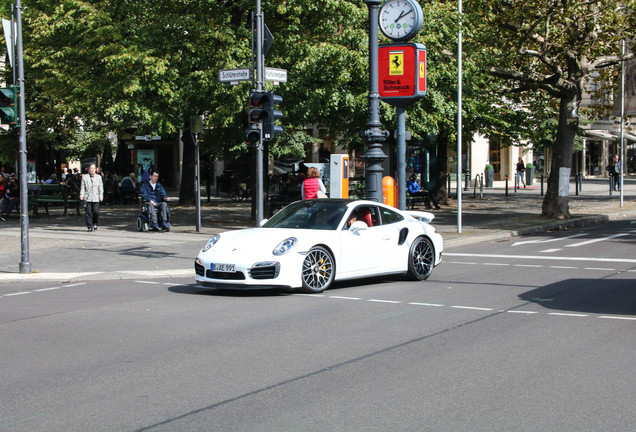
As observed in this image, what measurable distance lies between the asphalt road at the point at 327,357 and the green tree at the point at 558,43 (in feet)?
39.8

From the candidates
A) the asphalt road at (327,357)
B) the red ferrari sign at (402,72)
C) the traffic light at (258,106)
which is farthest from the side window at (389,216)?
the red ferrari sign at (402,72)

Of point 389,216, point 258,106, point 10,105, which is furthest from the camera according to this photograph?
point 258,106

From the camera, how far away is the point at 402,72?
17.7 meters

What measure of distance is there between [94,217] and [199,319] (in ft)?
44.6

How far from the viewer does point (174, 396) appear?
580cm

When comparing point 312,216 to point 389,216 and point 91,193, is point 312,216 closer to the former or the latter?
point 389,216

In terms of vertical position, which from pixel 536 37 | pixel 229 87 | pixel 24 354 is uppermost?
pixel 536 37

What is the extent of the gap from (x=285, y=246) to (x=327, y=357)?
3.94m

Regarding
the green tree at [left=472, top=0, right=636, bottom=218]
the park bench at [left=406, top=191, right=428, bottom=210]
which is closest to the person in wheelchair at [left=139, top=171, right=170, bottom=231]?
the green tree at [left=472, top=0, right=636, bottom=218]

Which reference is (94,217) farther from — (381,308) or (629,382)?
(629,382)

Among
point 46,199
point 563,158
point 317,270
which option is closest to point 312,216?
point 317,270

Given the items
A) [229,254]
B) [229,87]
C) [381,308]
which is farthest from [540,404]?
[229,87]

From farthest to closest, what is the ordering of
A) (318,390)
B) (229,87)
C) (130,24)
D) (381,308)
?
1. (130,24)
2. (229,87)
3. (381,308)
4. (318,390)

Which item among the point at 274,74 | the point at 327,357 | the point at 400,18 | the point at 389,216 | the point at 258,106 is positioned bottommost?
the point at 327,357
